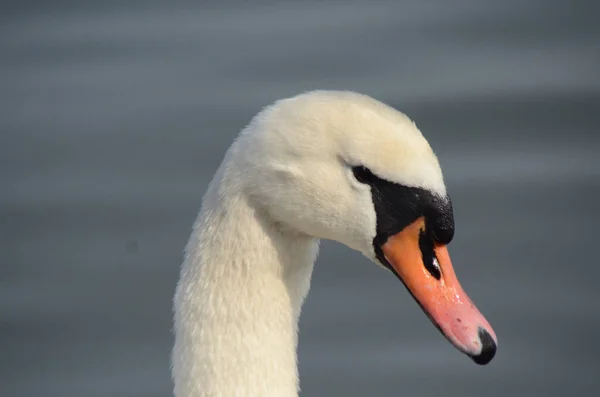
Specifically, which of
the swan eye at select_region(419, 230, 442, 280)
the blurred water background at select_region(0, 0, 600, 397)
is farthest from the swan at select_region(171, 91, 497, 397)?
the blurred water background at select_region(0, 0, 600, 397)

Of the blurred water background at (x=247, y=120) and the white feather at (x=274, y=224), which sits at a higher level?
the blurred water background at (x=247, y=120)

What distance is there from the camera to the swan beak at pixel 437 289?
3862 mm

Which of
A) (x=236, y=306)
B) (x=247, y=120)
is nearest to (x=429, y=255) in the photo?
(x=236, y=306)

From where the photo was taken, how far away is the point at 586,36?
24.7 feet

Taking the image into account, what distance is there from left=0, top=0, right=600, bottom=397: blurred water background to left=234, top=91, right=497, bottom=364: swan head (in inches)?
95.9

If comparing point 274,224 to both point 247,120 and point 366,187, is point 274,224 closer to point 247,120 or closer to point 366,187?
point 366,187

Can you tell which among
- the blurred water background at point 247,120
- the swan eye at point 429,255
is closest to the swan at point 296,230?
the swan eye at point 429,255

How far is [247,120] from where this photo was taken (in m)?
7.12

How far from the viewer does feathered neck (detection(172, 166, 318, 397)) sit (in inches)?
159

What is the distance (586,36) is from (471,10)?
69cm

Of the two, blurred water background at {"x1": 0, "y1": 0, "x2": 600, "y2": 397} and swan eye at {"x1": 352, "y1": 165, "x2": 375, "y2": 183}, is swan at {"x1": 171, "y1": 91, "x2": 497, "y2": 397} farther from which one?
blurred water background at {"x1": 0, "y1": 0, "x2": 600, "y2": 397}

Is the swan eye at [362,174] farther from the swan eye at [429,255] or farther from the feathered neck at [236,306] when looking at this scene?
the feathered neck at [236,306]

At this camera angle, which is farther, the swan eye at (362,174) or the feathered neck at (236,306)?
the feathered neck at (236,306)

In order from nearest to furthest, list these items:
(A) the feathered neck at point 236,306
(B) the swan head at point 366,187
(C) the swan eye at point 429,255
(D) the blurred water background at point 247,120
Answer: (B) the swan head at point 366,187 → (C) the swan eye at point 429,255 → (A) the feathered neck at point 236,306 → (D) the blurred water background at point 247,120
